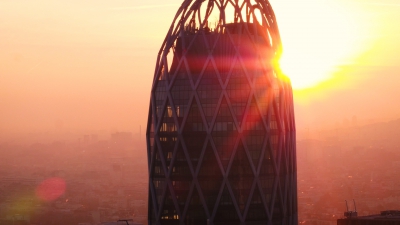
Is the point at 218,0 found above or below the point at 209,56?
above

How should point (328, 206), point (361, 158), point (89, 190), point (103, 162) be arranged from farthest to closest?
point (361, 158) < point (103, 162) < point (89, 190) < point (328, 206)

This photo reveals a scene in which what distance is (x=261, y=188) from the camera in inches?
3553

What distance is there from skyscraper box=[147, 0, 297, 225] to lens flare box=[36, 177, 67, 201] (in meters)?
73.7

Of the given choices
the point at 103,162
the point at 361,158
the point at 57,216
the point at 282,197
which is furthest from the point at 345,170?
the point at 282,197

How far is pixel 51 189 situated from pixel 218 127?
9032 centimetres

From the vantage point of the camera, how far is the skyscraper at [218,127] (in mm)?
90062

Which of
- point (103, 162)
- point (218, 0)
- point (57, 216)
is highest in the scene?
point (218, 0)

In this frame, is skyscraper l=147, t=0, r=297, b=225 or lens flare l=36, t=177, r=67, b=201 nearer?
skyscraper l=147, t=0, r=297, b=225

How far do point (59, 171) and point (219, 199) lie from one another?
296 feet

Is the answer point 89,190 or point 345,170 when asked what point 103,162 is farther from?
point 345,170

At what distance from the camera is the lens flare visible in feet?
535

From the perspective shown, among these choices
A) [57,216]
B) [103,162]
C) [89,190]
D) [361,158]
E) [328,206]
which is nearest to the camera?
[57,216]

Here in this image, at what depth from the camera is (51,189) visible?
173000mm

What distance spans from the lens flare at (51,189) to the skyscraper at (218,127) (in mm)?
73691
